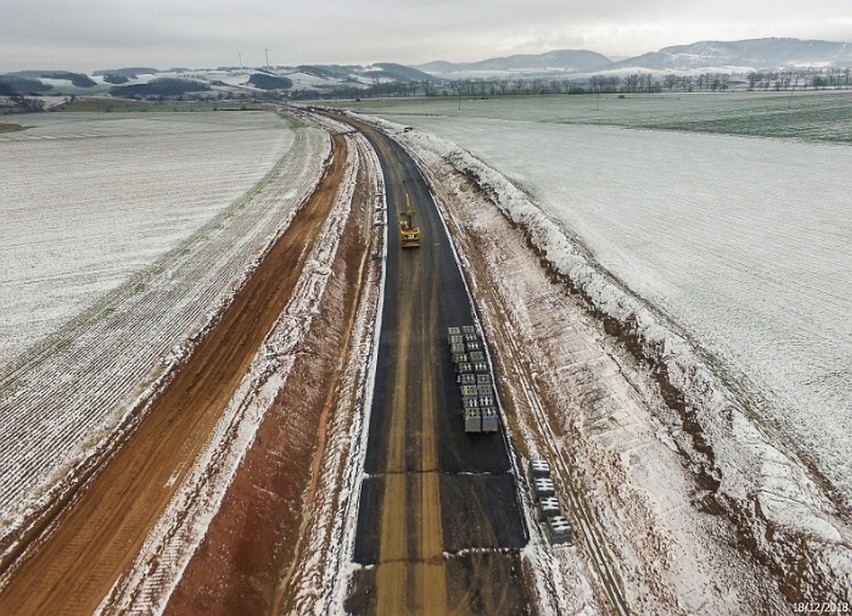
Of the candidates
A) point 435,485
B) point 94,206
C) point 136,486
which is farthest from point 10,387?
point 94,206

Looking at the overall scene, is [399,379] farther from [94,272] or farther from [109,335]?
[94,272]

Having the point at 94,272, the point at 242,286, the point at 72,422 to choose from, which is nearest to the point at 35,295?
the point at 94,272

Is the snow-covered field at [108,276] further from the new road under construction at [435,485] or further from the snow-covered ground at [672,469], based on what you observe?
the snow-covered ground at [672,469]

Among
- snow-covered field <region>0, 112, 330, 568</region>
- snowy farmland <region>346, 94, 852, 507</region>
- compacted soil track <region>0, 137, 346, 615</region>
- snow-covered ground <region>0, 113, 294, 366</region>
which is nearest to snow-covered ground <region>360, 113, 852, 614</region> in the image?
snowy farmland <region>346, 94, 852, 507</region>

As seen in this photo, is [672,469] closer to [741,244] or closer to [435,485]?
[435,485]

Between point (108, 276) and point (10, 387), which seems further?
point (108, 276)

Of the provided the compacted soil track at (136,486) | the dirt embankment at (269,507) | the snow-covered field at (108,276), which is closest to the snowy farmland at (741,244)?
the dirt embankment at (269,507)
